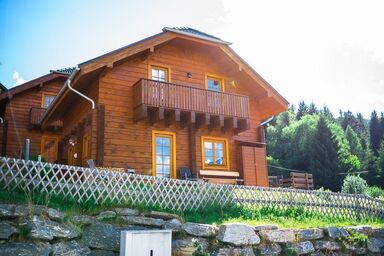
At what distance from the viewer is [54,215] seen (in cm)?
711

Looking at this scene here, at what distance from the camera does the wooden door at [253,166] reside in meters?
16.7

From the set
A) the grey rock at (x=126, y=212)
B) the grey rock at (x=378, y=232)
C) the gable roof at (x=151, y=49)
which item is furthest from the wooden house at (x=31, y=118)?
the grey rock at (x=378, y=232)

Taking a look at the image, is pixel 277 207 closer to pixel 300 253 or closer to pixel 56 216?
pixel 300 253

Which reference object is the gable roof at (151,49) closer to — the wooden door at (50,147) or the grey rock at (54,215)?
the wooden door at (50,147)

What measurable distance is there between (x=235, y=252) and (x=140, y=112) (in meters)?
7.49

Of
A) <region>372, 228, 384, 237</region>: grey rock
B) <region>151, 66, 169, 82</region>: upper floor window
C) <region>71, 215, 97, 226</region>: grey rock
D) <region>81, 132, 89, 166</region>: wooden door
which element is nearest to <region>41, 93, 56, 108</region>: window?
<region>81, 132, 89, 166</region>: wooden door

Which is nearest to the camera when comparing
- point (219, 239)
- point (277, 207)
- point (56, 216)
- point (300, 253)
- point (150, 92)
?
point (56, 216)

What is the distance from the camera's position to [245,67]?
57.2 ft

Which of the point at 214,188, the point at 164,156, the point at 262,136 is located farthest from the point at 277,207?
the point at 262,136

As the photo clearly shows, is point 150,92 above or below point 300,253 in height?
above

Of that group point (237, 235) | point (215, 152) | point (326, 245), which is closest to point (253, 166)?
point (215, 152)

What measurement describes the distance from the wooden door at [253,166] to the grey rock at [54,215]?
10509 millimetres

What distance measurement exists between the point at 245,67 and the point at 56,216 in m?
12.3

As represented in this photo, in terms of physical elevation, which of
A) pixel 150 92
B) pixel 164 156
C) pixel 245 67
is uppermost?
pixel 245 67
